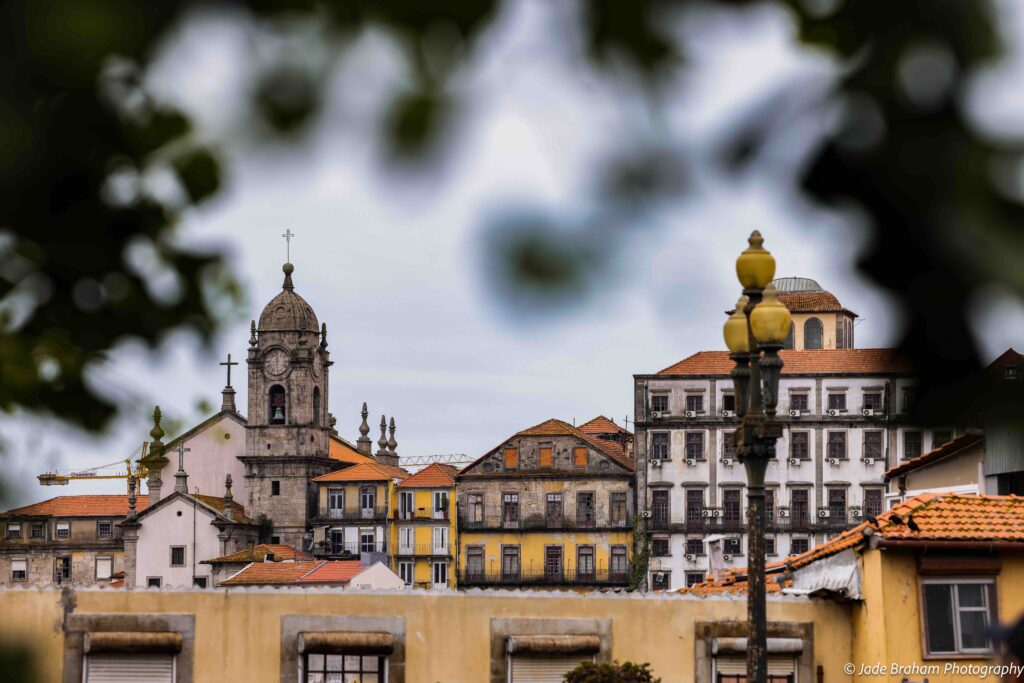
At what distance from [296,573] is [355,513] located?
15851 mm

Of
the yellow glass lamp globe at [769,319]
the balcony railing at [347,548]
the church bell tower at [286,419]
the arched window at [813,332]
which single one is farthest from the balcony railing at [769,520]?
the yellow glass lamp globe at [769,319]

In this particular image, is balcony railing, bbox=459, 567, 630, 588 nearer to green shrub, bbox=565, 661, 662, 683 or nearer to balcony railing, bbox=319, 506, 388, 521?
balcony railing, bbox=319, 506, 388, 521

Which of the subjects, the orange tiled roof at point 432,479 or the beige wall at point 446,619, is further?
the orange tiled roof at point 432,479

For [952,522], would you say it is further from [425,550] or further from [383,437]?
[383,437]

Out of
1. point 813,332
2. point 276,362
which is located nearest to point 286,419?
point 276,362

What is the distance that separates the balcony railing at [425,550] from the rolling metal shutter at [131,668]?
157 ft

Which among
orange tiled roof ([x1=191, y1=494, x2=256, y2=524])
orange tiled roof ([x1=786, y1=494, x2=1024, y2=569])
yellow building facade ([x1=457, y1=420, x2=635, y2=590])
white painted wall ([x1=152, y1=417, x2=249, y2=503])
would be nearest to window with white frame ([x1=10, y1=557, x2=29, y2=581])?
white painted wall ([x1=152, y1=417, x2=249, y2=503])

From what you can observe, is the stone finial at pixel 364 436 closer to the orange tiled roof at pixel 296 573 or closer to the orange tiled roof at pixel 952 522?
the orange tiled roof at pixel 296 573

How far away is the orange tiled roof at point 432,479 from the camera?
66.4 metres

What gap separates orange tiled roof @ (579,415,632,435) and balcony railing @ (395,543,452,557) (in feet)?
30.7

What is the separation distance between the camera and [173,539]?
2665 inches

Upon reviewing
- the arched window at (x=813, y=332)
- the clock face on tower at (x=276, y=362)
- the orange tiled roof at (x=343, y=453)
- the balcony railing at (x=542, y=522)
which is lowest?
the balcony railing at (x=542, y=522)

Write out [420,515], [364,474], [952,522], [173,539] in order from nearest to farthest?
[952,522] < [420,515] < [173,539] < [364,474]

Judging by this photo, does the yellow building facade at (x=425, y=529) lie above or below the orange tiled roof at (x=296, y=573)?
above
